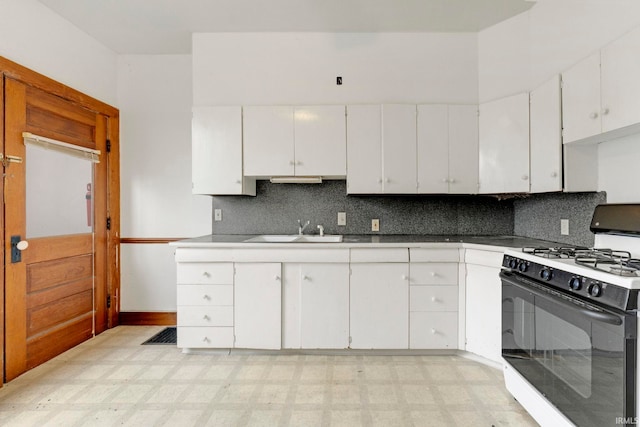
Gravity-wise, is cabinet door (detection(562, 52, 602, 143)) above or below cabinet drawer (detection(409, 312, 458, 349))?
above

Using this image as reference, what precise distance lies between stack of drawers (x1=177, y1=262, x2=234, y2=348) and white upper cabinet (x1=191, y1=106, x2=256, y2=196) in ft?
2.36

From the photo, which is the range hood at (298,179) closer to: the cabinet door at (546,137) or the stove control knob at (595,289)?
the cabinet door at (546,137)

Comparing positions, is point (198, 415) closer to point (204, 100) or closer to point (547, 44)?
point (204, 100)

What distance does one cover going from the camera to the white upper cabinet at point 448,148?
9.53ft

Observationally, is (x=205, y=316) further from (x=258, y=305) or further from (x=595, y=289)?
(x=595, y=289)

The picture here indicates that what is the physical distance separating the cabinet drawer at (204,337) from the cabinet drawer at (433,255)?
1.61 m

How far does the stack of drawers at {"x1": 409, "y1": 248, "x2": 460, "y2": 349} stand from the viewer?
2648mm

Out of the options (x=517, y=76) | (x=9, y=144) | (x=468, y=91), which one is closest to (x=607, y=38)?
(x=517, y=76)

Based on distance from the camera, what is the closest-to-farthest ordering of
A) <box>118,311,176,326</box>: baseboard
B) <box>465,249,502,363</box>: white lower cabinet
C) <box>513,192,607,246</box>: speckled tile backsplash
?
<box>513,192,607,246</box>: speckled tile backsplash → <box>465,249,502,363</box>: white lower cabinet → <box>118,311,176,326</box>: baseboard

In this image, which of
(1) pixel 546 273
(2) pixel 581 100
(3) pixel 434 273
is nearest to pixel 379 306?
(3) pixel 434 273

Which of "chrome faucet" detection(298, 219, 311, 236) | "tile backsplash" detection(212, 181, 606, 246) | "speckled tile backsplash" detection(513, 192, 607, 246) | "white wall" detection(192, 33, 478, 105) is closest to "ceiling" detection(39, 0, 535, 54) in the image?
"white wall" detection(192, 33, 478, 105)

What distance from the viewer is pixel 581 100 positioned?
2.04 metres

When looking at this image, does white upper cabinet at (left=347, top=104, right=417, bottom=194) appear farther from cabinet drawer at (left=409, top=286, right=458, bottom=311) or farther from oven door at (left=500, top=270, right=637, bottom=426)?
oven door at (left=500, top=270, right=637, bottom=426)

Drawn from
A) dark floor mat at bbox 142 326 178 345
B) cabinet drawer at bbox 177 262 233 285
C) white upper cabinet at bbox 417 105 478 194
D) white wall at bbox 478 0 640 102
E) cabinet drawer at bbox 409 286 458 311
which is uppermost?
white wall at bbox 478 0 640 102
